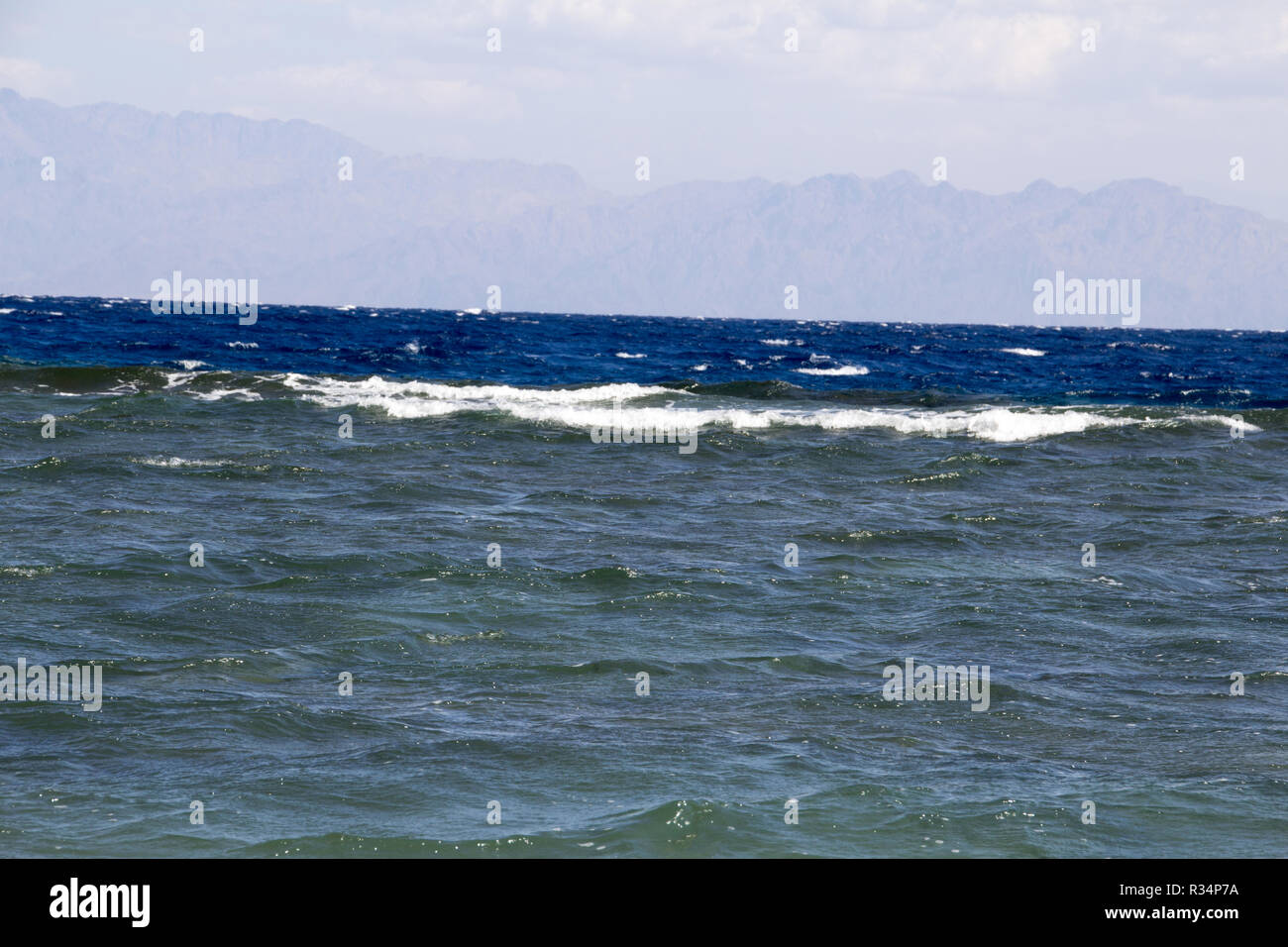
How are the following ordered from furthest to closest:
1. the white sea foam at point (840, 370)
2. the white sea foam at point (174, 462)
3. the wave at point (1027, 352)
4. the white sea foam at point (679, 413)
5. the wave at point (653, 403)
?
the wave at point (1027, 352) < the white sea foam at point (840, 370) < the wave at point (653, 403) < the white sea foam at point (679, 413) < the white sea foam at point (174, 462)

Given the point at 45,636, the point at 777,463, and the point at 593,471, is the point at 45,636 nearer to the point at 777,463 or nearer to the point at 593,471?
the point at 593,471

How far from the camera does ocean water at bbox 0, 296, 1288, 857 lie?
666 centimetres

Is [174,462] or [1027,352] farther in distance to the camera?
[1027,352]

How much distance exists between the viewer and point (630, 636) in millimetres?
10539

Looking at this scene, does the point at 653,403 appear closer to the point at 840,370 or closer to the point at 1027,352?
the point at 840,370

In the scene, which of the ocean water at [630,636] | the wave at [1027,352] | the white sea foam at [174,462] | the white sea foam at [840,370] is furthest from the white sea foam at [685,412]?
the wave at [1027,352]

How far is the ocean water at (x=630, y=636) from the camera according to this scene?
6.66 meters

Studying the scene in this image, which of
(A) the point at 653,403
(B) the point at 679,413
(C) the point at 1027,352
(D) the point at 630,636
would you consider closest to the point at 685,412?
(B) the point at 679,413

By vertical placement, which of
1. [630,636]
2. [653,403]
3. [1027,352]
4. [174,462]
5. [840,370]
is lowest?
[630,636]

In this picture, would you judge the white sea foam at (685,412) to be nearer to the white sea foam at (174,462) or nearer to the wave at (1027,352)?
the white sea foam at (174,462)

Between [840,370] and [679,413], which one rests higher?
[840,370]

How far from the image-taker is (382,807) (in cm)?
668
